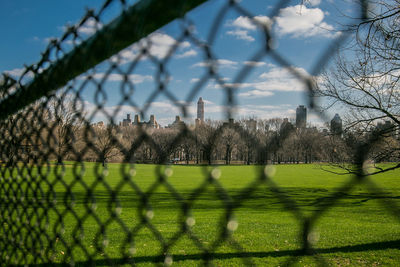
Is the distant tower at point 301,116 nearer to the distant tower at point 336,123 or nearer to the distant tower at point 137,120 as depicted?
the distant tower at point 336,123

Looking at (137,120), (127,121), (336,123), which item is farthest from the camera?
(336,123)

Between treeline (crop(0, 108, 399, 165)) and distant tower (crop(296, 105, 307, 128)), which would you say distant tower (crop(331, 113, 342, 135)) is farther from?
distant tower (crop(296, 105, 307, 128))

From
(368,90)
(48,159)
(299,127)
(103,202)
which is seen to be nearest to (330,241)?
(368,90)

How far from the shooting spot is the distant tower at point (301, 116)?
2.05 ft

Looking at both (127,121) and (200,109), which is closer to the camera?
(200,109)

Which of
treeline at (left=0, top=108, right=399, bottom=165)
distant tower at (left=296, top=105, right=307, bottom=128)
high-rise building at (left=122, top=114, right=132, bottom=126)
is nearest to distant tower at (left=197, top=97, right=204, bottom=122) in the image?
treeline at (left=0, top=108, right=399, bottom=165)

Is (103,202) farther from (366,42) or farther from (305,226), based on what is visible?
(305,226)

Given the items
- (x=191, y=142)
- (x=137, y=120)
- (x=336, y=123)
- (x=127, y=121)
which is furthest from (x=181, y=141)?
(x=336, y=123)

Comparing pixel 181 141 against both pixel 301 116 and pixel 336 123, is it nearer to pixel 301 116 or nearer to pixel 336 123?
pixel 301 116

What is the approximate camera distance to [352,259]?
600 centimetres

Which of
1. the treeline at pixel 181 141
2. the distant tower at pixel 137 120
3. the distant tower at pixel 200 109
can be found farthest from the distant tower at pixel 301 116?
the distant tower at pixel 137 120

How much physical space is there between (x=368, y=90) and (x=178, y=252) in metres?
4.93

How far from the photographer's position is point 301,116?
65 centimetres

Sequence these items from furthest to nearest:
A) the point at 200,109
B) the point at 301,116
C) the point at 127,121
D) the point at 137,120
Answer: the point at 127,121 → the point at 137,120 → the point at 200,109 → the point at 301,116
